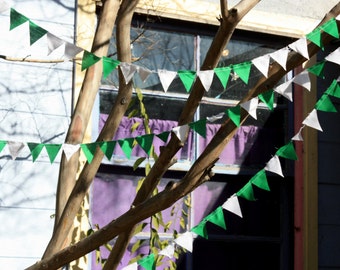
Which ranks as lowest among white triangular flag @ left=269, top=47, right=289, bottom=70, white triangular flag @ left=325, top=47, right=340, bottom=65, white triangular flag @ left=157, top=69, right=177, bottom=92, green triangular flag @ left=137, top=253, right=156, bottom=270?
green triangular flag @ left=137, top=253, right=156, bottom=270

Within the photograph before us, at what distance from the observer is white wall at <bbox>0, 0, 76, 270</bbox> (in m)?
5.80

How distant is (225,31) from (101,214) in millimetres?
2329

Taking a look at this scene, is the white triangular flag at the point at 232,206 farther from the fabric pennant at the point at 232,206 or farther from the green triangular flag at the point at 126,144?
the green triangular flag at the point at 126,144

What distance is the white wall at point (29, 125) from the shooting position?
580 centimetres

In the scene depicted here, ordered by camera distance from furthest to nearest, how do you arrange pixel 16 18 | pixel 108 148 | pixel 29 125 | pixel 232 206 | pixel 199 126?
pixel 29 125, pixel 232 206, pixel 108 148, pixel 199 126, pixel 16 18

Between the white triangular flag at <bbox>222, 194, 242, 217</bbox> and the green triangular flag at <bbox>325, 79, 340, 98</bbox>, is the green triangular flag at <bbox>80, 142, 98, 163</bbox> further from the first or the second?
the green triangular flag at <bbox>325, 79, 340, 98</bbox>

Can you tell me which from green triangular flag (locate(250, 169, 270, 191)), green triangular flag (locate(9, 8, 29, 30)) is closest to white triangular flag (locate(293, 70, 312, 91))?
green triangular flag (locate(250, 169, 270, 191))

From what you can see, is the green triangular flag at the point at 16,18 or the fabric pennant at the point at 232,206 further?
the fabric pennant at the point at 232,206

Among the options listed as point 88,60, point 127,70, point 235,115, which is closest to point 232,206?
point 235,115

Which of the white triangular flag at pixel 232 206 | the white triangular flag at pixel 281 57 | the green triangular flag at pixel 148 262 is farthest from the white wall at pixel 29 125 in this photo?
the white triangular flag at pixel 281 57

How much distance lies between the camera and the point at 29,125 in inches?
234

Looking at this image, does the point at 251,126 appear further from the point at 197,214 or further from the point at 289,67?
the point at 289,67

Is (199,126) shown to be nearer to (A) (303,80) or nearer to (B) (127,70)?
(B) (127,70)

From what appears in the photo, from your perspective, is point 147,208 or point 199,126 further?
point 199,126
